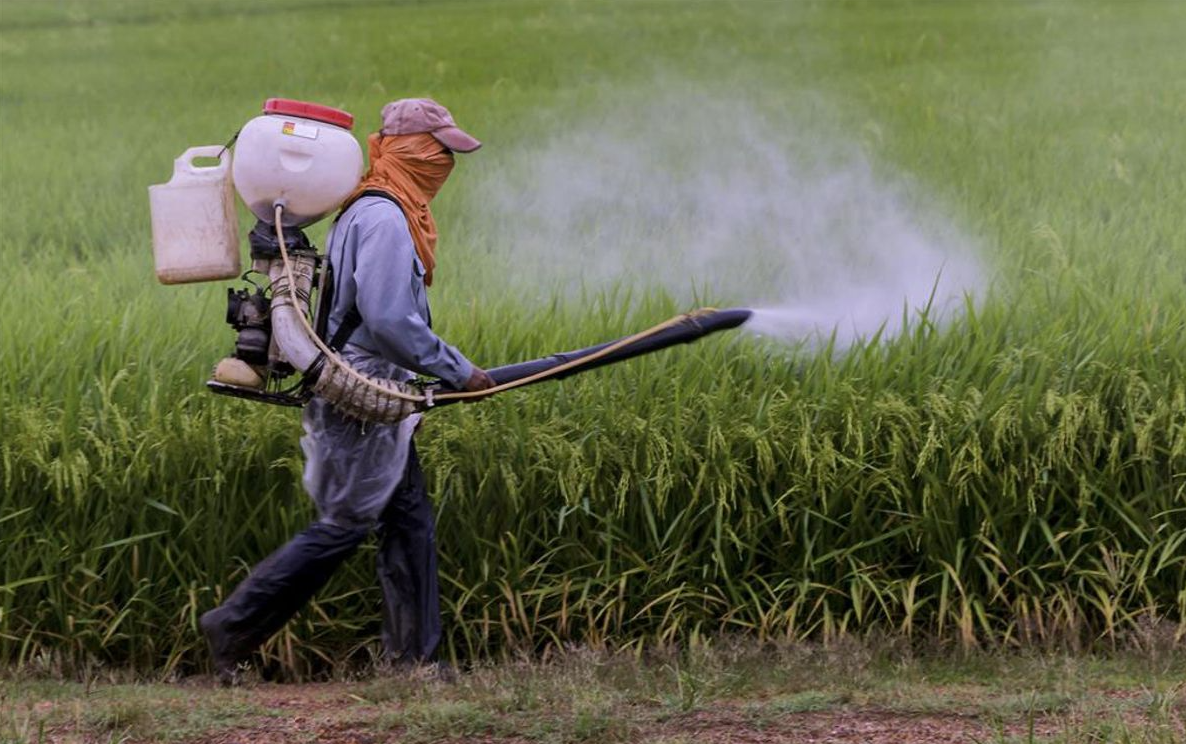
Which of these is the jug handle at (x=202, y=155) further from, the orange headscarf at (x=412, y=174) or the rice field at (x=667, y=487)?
the rice field at (x=667, y=487)

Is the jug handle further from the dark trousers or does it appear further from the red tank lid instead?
the dark trousers

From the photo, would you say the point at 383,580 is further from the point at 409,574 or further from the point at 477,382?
Answer: the point at 477,382

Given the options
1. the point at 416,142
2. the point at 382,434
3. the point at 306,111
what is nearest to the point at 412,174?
the point at 416,142

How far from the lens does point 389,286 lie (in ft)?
13.4

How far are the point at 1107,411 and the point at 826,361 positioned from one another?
83 centimetres

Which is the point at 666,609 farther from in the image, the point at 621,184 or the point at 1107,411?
the point at 621,184

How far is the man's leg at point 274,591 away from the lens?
4363 mm

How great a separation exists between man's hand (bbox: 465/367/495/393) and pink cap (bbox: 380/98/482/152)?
1.92 feet

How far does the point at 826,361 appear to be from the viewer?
16.4ft

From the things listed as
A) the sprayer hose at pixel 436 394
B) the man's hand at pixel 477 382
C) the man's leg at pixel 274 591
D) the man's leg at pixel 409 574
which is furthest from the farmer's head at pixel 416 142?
the man's leg at pixel 274 591

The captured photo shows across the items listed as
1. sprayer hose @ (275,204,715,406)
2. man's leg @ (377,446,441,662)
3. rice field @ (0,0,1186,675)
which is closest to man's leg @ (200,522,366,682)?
man's leg @ (377,446,441,662)

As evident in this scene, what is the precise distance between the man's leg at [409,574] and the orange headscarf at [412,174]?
60 centimetres

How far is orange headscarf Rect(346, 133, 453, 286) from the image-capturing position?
4270 mm

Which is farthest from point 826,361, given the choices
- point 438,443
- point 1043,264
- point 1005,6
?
point 1005,6
